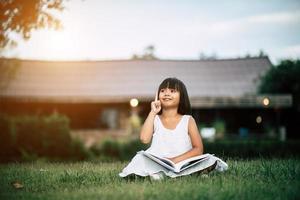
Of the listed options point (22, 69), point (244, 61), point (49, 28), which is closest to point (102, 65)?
point (22, 69)

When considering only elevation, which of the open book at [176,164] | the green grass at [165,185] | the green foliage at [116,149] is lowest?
the green foliage at [116,149]

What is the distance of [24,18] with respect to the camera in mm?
12664

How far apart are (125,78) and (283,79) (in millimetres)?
10572

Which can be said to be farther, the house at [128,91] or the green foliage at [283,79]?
the house at [128,91]

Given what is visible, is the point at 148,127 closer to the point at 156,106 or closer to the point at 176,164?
the point at 156,106

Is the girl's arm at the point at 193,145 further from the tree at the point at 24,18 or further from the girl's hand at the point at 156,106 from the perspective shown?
the tree at the point at 24,18

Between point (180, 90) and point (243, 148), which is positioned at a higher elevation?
point (180, 90)

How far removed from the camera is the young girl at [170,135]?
6.15m

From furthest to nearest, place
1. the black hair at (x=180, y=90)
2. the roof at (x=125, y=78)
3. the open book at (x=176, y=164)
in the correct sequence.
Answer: the roof at (x=125, y=78) < the black hair at (x=180, y=90) < the open book at (x=176, y=164)

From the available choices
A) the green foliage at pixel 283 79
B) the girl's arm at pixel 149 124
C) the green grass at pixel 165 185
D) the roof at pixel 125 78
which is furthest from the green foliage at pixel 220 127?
the girl's arm at pixel 149 124

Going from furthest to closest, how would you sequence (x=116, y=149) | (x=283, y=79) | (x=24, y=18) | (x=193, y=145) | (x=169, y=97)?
(x=283, y=79) < (x=116, y=149) < (x=24, y=18) < (x=169, y=97) < (x=193, y=145)

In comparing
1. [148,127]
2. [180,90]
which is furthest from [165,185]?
[180,90]

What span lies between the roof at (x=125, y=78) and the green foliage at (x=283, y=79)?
212 cm

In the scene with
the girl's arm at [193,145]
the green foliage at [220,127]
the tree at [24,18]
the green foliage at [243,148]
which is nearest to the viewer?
the girl's arm at [193,145]
